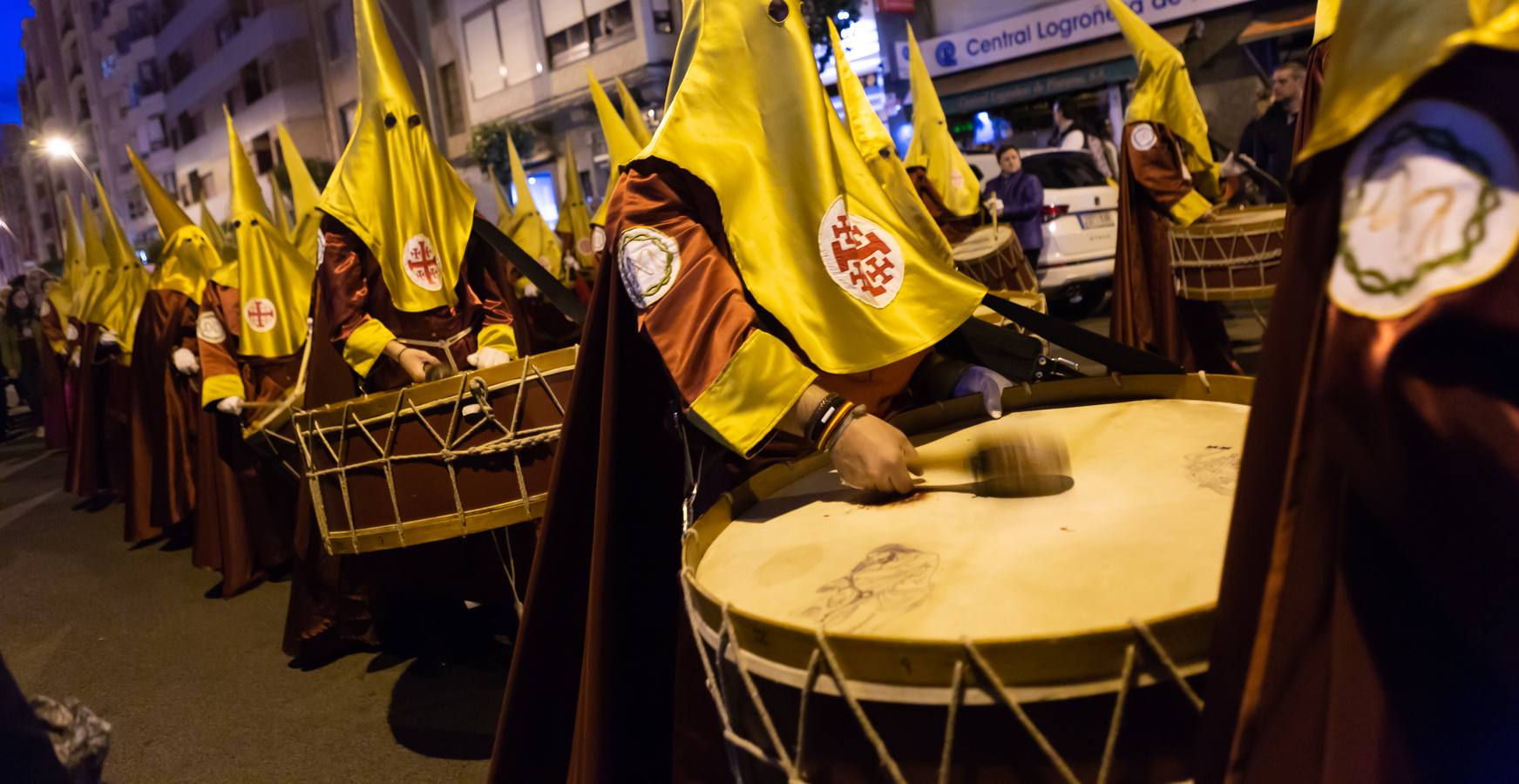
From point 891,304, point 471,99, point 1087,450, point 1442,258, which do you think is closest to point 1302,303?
point 1442,258

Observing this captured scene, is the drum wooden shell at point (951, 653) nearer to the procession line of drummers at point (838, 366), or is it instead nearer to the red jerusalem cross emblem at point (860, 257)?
the procession line of drummers at point (838, 366)

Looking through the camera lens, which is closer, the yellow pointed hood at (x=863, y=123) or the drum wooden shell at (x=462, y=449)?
the drum wooden shell at (x=462, y=449)

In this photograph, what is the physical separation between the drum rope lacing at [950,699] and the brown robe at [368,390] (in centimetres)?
218

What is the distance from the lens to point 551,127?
25812 mm

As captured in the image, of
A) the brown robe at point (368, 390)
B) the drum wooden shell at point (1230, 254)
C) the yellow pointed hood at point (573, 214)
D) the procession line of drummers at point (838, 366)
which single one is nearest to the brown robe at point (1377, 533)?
the procession line of drummers at point (838, 366)

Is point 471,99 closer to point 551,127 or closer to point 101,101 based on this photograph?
point 551,127

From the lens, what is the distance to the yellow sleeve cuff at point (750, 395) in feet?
5.90

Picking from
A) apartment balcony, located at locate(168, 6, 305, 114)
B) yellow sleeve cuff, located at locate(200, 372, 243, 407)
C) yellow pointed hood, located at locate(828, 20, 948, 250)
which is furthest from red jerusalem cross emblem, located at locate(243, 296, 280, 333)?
apartment balcony, located at locate(168, 6, 305, 114)

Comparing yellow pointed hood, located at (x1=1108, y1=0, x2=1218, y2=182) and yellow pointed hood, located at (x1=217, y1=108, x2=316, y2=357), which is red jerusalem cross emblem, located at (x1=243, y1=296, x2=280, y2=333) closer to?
yellow pointed hood, located at (x1=217, y1=108, x2=316, y2=357)

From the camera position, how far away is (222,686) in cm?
439

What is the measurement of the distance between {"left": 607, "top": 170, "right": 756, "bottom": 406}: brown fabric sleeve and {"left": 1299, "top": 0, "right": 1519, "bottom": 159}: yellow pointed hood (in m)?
1.13

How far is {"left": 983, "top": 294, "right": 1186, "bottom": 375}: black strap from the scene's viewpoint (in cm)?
211

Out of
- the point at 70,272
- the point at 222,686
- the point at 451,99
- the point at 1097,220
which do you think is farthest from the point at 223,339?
the point at 451,99

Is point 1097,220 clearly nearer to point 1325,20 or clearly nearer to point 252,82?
point 1325,20
